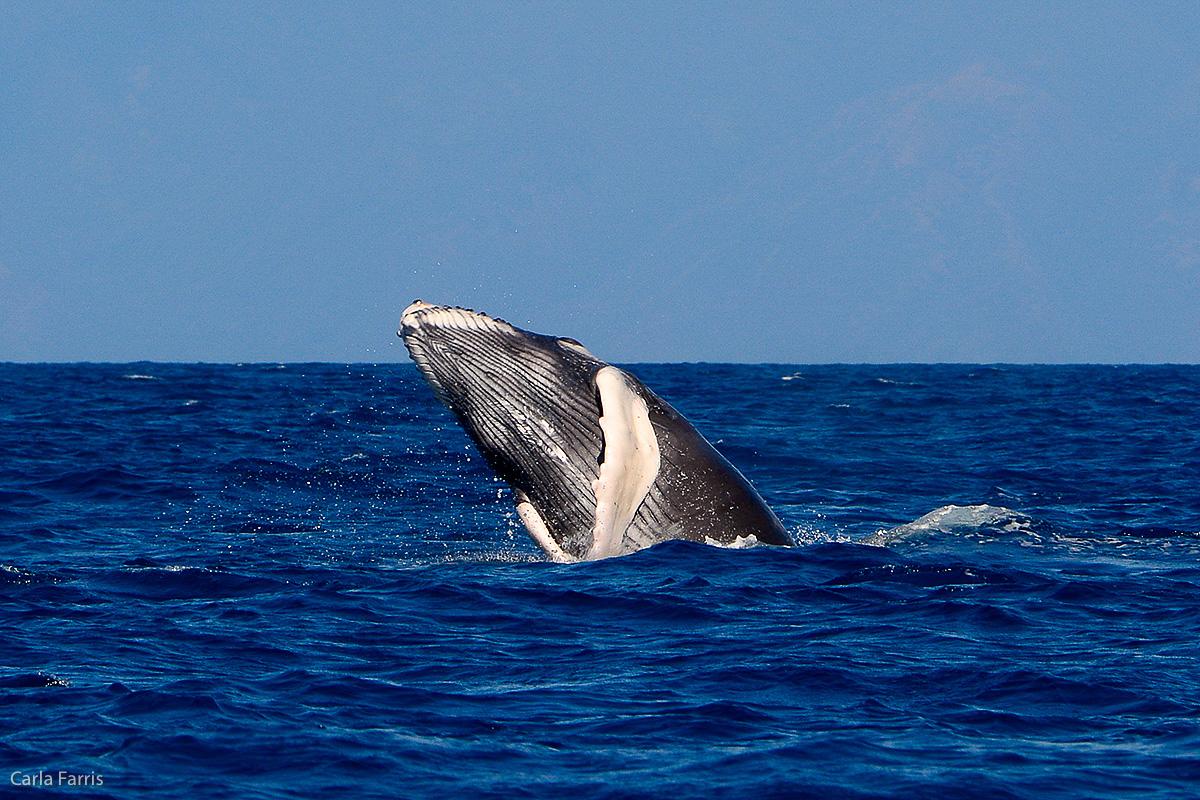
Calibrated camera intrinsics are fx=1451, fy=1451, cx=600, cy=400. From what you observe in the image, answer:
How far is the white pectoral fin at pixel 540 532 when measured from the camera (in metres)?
12.7

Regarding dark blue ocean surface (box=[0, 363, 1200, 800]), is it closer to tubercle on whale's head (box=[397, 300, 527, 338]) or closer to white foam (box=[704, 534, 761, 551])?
white foam (box=[704, 534, 761, 551])

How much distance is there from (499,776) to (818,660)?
306 cm

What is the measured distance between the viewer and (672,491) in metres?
12.6

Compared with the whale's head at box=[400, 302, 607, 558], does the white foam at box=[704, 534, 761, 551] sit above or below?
below

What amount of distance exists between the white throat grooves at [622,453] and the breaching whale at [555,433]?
55 mm

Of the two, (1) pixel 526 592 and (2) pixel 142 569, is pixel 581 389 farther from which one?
(2) pixel 142 569

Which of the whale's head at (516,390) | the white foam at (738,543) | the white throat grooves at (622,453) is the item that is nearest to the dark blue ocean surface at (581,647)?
the white foam at (738,543)

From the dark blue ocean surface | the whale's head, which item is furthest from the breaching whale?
the dark blue ocean surface

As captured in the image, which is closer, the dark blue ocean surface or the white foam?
the dark blue ocean surface

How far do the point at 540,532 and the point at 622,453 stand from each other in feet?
5.78

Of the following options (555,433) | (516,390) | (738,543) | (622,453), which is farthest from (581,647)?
(738,543)

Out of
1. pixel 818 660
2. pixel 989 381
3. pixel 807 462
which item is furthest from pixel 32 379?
pixel 818 660

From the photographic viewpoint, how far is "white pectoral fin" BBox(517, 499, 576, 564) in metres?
12.7

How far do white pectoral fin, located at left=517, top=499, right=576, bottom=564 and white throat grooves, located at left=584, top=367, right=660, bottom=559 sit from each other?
1.02 meters
